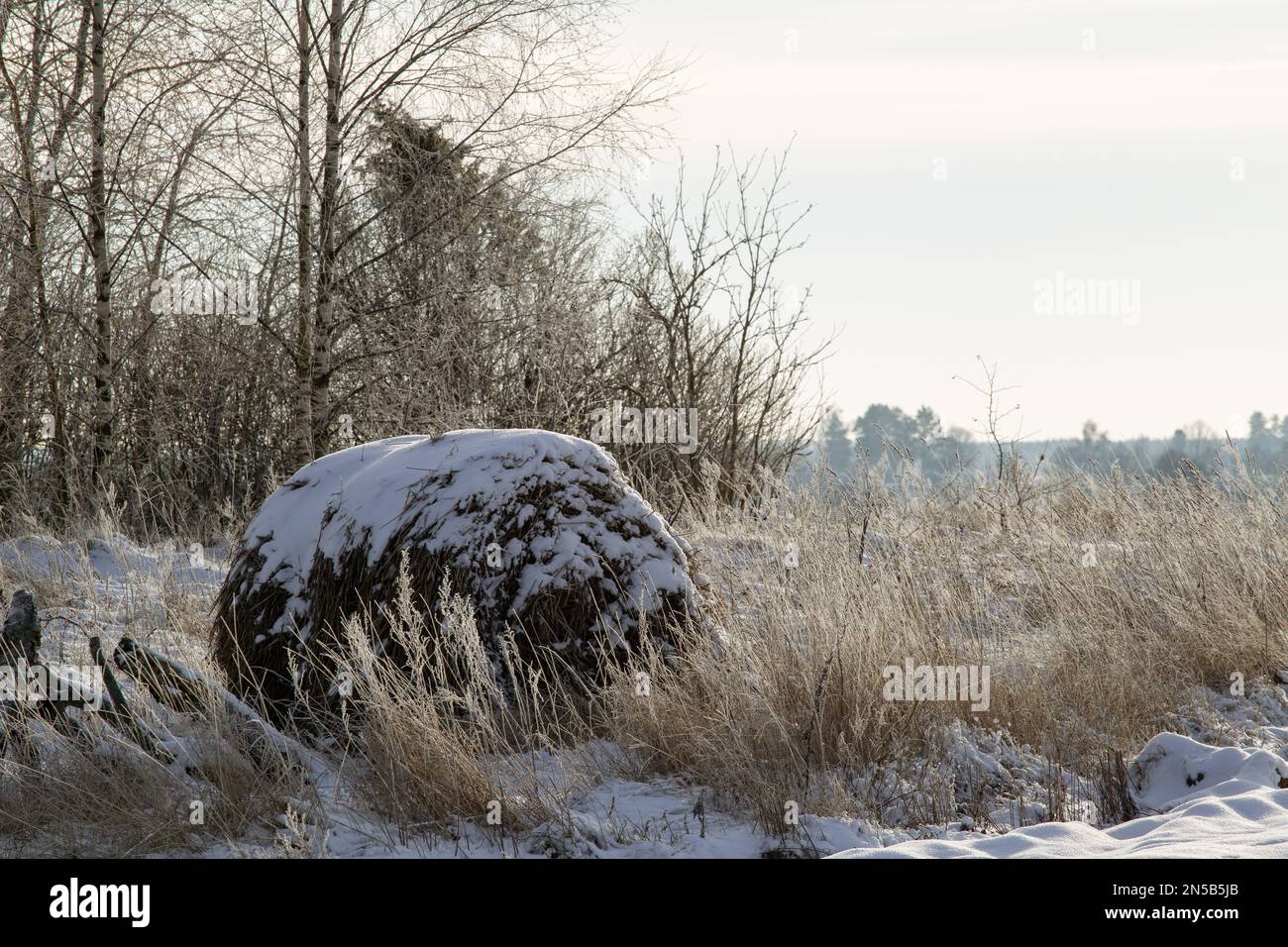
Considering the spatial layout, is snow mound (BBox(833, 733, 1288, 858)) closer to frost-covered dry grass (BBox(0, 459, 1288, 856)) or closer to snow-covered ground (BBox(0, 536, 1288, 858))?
snow-covered ground (BBox(0, 536, 1288, 858))

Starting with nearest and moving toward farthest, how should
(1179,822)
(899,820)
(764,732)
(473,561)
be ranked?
1. (1179,822)
2. (899,820)
3. (764,732)
4. (473,561)

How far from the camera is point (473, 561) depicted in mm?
4707

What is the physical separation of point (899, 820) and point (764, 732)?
60 cm

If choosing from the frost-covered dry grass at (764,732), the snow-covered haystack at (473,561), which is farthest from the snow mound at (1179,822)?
the snow-covered haystack at (473,561)

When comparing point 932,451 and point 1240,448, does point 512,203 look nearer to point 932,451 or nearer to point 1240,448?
point 932,451

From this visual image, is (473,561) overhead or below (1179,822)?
overhead

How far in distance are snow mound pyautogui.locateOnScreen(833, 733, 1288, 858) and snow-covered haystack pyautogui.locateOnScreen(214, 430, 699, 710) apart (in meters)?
1.76

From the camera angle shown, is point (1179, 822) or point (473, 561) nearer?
point (1179, 822)

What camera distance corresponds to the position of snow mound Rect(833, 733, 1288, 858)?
11.1ft

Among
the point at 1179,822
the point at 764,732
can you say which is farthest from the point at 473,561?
the point at 1179,822

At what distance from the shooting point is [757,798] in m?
3.84

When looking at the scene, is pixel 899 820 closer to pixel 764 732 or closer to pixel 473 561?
pixel 764 732
